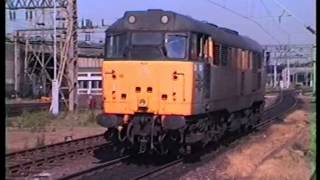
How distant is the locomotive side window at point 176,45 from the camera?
51.4 ft

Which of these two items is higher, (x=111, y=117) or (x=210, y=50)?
(x=210, y=50)

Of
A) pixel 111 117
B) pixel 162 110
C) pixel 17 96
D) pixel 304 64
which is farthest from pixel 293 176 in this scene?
pixel 304 64

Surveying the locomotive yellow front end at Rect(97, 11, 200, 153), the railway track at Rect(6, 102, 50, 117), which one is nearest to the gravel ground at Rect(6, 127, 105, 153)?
the locomotive yellow front end at Rect(97, 11, 200, 153)

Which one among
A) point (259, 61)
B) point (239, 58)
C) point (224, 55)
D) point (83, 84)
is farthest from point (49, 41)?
point (224, 55)

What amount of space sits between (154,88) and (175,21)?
1730mm

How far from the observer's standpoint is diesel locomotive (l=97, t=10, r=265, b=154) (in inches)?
609

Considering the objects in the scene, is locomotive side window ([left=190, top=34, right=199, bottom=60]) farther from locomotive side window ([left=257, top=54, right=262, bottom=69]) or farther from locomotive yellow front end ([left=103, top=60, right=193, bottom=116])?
locomotive side window ([left=257, top=54, right=262, bottom=69])

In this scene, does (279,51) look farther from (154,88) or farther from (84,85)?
(154,88)

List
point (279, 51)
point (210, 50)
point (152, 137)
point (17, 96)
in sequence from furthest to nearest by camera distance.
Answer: point (279, 51) < point (17, 96) < point (210, 50) < point (152, 137)

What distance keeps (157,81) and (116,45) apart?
4.93 ft

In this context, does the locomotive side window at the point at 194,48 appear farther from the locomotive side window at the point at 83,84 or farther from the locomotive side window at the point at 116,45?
the locomotive side window at the point at 83,84

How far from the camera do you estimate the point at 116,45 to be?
1622 centimetres

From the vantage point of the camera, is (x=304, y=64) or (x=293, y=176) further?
(x=304, y=64)

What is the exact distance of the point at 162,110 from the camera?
1549 cm
